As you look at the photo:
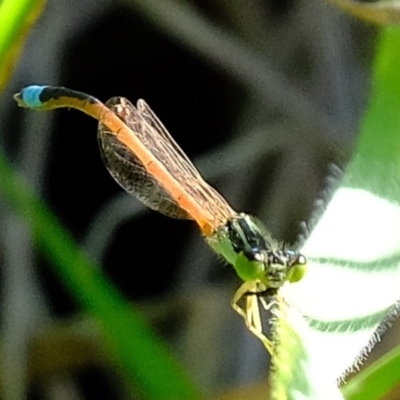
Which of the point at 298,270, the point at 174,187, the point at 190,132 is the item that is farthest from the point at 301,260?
the point at 190,132

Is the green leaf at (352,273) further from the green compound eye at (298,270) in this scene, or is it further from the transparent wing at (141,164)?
the transparent wing at (141,164)

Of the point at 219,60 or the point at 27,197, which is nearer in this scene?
the point at 27,197

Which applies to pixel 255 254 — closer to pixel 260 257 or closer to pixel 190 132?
pixel 260 257

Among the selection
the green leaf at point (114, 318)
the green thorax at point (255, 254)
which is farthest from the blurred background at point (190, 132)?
the green thorax at point (255, 254)

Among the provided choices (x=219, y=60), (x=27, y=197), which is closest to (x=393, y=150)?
(x=27, y=197)

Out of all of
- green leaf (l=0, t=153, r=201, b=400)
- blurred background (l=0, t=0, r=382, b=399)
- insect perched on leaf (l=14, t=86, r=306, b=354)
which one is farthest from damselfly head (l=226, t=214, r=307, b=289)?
blurred background (l=0, t=0, r=382, b=399)

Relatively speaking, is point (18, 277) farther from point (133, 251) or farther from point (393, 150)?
point (393, 150)

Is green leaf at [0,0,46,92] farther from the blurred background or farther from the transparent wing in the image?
the blurred background
